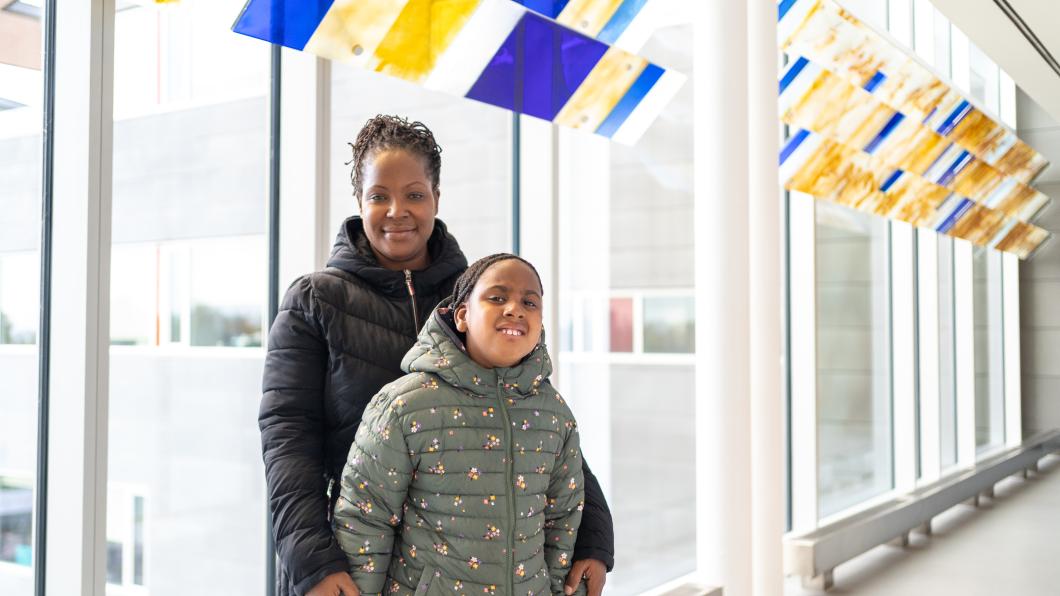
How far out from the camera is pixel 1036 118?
7.34m

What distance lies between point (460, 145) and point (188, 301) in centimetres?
181

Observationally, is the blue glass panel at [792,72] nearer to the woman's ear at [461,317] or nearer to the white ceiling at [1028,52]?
the white ceiling at [1028,52]

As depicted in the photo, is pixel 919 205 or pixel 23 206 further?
pixel 919 205

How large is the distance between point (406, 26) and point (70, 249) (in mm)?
1138

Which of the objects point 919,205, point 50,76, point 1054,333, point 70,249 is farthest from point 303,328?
point 1054,333

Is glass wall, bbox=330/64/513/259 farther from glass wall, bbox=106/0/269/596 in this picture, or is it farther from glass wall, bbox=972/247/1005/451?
glass wall, bbox=972/247/1005/451

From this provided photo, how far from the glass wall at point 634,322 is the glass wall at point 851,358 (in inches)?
221

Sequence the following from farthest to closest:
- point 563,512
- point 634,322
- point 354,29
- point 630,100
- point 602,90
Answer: point 634,322
point 630,100
point 602,90
point 354,29
point 563,512

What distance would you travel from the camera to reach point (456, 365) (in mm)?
1795

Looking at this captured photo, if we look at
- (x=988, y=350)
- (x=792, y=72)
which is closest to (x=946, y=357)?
(x=988, y=350)

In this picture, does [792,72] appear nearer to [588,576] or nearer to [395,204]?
[395,204]

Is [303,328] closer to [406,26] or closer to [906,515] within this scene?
[406,26]

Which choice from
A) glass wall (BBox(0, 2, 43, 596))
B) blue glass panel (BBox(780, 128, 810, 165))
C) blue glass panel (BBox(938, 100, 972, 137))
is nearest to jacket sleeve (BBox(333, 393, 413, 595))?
glass wall (BBox(0, 2, 43, 596))

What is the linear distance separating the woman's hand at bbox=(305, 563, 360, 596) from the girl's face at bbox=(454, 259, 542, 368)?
0.47 metres
